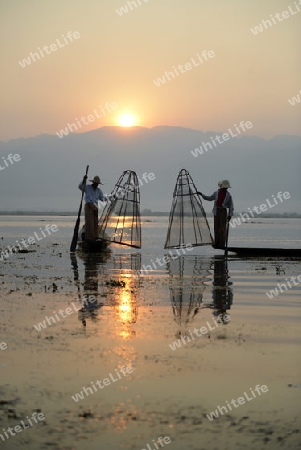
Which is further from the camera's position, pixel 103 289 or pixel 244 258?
pixel 244 258

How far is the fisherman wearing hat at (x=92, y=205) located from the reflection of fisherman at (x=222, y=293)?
20.2 ft

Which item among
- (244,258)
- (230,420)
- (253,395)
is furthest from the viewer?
(244,258)

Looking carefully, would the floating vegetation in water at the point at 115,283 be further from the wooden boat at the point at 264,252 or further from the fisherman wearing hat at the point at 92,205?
the wooden boat at the point at 264,252

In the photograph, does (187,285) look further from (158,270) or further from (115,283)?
(158,270)

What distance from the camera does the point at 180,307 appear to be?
12375mm

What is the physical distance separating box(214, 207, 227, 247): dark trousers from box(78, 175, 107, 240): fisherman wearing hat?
A: 3.97 m

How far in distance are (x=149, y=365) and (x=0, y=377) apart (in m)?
1.57

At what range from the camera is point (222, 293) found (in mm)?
14562

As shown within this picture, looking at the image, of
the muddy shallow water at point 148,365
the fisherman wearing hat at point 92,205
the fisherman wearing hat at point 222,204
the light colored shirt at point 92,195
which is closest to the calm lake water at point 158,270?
the muddy shallow water at point 148,365

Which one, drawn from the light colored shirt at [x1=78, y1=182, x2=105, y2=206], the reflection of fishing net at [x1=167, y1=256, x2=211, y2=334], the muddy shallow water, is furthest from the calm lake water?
the light colored shirt at [x1=78, y1=182, x2=105, y2=206]

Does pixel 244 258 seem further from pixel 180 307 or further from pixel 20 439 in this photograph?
pixel 20 439

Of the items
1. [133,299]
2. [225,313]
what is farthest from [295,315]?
[133,299]

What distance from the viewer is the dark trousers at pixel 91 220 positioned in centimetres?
2600

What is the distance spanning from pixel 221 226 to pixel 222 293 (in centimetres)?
1165
